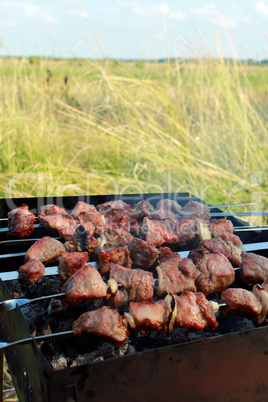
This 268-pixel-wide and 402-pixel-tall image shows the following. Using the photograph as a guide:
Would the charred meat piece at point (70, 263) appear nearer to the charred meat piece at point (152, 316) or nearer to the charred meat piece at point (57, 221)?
the charred meat piece at point (152, 316)

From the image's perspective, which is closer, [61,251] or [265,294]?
[265,294]

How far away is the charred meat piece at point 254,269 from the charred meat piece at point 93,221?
852 millimetres

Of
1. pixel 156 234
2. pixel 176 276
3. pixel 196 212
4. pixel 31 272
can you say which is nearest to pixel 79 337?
pixel 31 272

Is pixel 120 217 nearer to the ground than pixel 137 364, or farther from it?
farther from it

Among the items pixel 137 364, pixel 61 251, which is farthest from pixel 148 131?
pixel 137 364

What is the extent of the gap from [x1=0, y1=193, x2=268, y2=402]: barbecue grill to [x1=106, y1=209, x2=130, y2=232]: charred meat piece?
82 centimetres

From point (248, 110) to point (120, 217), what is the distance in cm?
402

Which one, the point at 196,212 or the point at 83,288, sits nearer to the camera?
the point at 83,288

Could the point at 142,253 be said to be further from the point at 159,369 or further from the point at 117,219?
the point at 159,369

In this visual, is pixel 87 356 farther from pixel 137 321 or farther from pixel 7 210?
pixel 7 210

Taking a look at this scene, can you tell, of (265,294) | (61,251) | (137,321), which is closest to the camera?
(137,321)

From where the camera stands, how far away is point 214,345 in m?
1.34

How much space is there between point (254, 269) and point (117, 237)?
755 millimetres

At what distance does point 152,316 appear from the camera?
149cm
